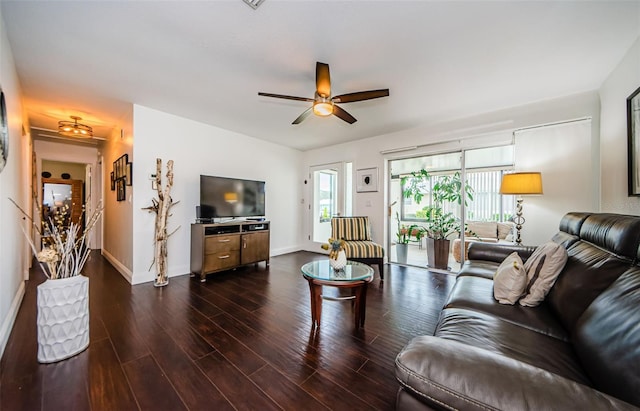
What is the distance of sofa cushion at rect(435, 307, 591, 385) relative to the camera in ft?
3.28

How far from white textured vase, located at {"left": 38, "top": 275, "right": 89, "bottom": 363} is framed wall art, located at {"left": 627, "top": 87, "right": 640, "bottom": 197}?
14.0 ft

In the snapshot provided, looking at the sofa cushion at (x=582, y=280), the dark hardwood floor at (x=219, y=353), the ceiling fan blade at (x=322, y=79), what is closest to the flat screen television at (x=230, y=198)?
the dark hardwood floor at (x=219, y=353)

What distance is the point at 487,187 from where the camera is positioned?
5602mm

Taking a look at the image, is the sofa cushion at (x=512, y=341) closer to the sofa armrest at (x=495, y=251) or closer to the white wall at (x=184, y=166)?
the sofa armrest at (x=495, y=251)

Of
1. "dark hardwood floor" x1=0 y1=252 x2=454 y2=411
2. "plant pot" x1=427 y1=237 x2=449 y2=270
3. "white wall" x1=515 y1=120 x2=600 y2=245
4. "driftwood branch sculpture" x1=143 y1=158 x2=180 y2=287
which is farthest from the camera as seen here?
"plant pot" x1=427 y1=237 x2=449 y2=270

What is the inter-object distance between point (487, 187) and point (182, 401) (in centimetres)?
657

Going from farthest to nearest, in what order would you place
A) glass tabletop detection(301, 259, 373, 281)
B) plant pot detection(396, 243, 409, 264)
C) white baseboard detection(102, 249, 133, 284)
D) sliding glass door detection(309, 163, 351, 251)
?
1. sliding glass door detection(309, 163, 351, 251)
2. plant pot detection(396, 243, 409, 264)
3. white baseboard detection(102, 249, 133, 284)
4. glass tabletop detection(301, 259, 373, 281)

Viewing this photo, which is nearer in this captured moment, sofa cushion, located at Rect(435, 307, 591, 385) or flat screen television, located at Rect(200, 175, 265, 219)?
sofa cushion, located at Rect(435, 307, 591, 385)

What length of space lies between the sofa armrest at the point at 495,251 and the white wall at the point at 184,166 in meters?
3.63

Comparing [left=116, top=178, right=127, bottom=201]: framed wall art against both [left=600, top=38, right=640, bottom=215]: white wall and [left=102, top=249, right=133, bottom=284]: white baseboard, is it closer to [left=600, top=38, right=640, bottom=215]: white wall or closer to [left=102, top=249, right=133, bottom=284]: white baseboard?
[left=102, top=249, right=133, bottom=284]: white baseboard

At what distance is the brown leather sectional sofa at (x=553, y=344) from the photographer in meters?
0.64

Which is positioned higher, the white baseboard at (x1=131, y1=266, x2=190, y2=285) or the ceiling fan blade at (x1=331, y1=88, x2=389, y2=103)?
the ceiling fan blade at (x1=331, y1=88, x2=389, y2=103)

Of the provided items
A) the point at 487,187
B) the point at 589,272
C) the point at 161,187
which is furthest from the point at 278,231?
the point at 487,187

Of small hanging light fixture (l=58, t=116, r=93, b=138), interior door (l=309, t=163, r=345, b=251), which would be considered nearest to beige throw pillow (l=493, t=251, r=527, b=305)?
interior door (l=309, t=163, r=345, b=251)
